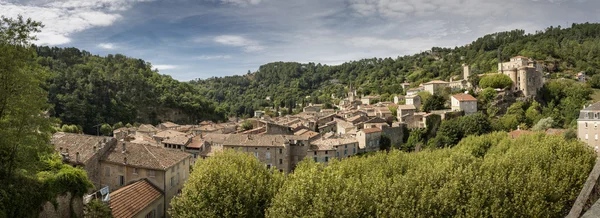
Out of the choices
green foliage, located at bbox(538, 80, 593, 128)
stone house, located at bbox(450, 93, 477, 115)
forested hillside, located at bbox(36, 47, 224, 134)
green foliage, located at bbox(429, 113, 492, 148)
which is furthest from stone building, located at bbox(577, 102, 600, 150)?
forested hillside, located at bbox(36, 47, 224, 134)

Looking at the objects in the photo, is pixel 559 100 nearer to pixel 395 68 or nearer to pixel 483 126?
pixel 483 126

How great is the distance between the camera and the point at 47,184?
55.7ft

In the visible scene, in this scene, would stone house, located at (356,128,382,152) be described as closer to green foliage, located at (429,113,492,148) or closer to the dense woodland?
green foliage, located at (429,113,492,148)

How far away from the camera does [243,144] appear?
45531mm

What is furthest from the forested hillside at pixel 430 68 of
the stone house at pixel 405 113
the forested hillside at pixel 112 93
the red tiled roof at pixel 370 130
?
the red tiled roof at pixel 370 130

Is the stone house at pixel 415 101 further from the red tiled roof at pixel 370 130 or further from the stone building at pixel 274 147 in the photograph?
the stone building at pixel 274 147

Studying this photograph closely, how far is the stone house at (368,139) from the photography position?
55406 millimetres

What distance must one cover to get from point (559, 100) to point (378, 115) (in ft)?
117

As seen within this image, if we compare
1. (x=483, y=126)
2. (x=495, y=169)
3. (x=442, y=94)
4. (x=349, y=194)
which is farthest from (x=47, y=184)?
(x=442, y=94)

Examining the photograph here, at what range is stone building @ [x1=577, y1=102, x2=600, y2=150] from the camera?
44.0 metres

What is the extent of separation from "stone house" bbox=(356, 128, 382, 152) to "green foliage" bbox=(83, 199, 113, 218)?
135 feet

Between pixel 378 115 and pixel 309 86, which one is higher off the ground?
pixel 309 86

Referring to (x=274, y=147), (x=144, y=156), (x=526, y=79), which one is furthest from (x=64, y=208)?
(x=526, y=79)

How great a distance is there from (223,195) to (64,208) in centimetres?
Answer: 776
